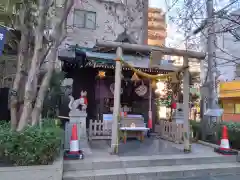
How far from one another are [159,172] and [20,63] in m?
4.80

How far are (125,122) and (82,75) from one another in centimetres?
409

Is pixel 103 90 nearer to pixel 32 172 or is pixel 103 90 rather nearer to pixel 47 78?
pixel 47 78

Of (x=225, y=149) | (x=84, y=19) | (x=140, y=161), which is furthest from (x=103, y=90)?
(x=84, y=19)

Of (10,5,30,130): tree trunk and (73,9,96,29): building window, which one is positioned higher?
(73,9,96,29): building window

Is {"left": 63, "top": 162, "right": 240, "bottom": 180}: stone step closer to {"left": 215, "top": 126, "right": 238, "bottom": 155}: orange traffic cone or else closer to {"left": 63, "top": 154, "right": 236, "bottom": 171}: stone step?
{"left": 63, "top": 154, "right": 236, "bottom": 171}: stone step

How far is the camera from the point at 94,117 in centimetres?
1031

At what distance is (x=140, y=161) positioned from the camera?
5.28m

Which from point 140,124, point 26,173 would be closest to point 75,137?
point 26,173

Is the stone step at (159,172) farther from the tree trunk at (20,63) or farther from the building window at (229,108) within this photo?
the building window at (229,108)

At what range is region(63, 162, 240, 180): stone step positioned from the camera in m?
4.57

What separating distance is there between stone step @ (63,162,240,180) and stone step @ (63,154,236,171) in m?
0.14

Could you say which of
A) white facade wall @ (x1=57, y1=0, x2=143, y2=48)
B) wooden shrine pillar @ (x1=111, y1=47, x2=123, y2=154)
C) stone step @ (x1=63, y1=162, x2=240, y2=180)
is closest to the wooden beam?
wooden shrine pillar @ (x1=111, y1=47, x2=123, y2=154)

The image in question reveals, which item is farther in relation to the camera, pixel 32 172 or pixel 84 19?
pixel 84 19

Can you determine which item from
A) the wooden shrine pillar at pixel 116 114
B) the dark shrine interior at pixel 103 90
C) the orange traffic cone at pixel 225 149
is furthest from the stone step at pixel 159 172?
the dark shrine interior at pixel 103 90
